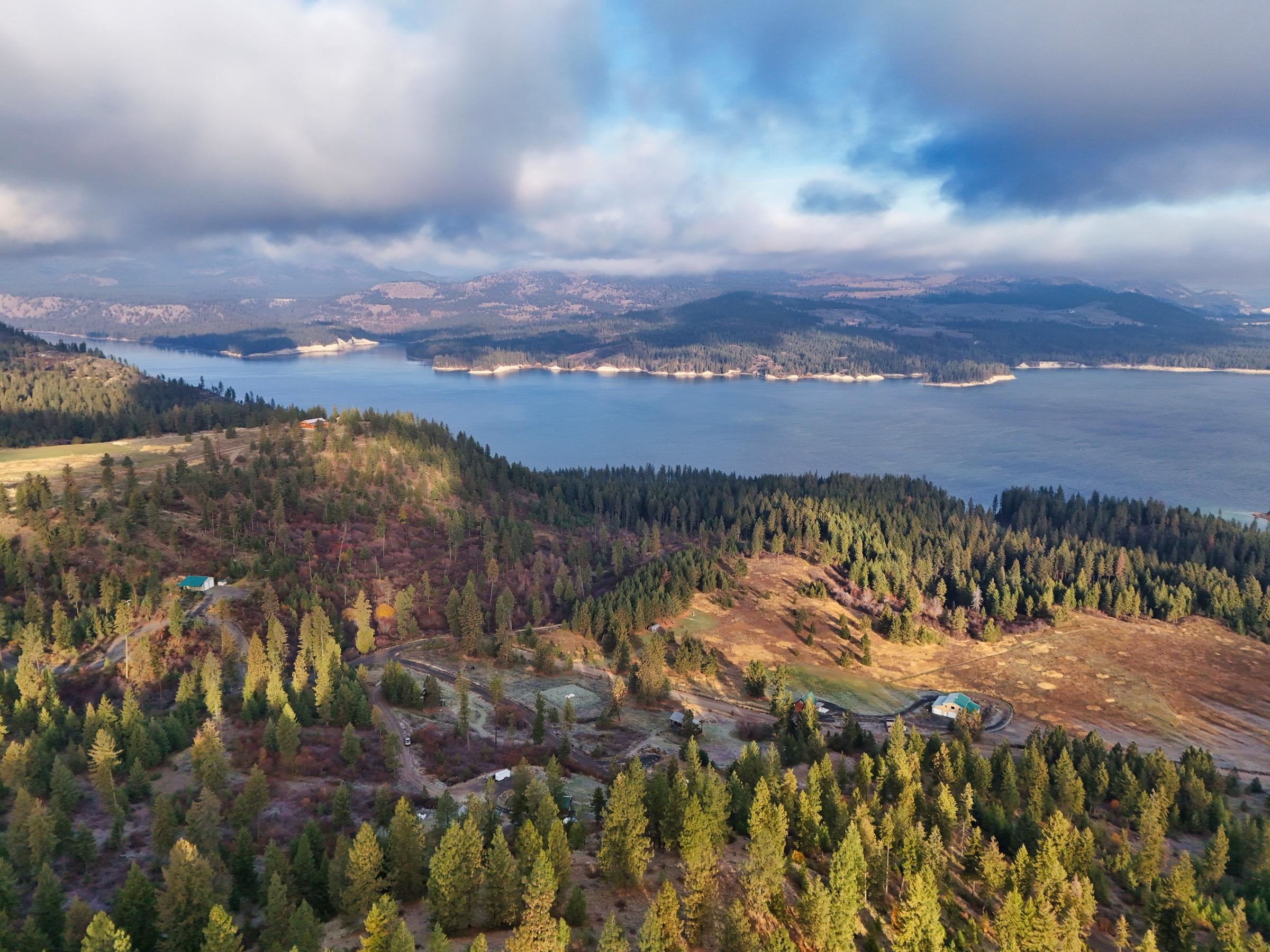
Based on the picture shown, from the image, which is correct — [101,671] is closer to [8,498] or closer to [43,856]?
[43,856]

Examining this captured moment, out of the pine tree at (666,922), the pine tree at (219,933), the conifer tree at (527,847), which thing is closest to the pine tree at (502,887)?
the conifer tree at (527,847)

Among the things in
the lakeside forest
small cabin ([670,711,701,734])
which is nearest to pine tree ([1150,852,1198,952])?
the lakeside forest

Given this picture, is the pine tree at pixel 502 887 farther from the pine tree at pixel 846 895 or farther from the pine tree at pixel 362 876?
the pine tree at pixel 846 895

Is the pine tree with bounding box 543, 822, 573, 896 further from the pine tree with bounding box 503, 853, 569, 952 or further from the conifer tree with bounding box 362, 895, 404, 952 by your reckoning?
the conifer tree with bounding box 362, 895, 404, 952

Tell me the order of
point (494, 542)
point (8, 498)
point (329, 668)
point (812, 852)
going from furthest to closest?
point (494, 542), point (8, 498), point (329, 668), point (812, 852)

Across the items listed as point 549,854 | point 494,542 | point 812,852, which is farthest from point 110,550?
point 812,852

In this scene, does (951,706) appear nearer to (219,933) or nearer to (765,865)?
(765,865)
